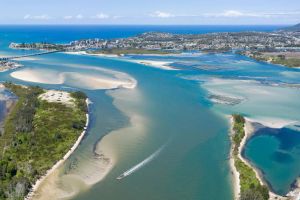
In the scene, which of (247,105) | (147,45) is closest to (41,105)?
(247,105)

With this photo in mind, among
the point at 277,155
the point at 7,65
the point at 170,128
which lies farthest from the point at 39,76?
the point at 277,155

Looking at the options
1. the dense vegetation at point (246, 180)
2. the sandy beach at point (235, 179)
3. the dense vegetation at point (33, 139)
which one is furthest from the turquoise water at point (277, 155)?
the dense vegetation at point (33, 139)

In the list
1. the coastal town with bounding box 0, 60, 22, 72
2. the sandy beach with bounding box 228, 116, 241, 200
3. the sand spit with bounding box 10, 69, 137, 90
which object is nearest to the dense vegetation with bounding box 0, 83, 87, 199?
the sand spit with bounding box 10, 69, 137, 90

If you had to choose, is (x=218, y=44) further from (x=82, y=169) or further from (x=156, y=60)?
(x=82, y=169)

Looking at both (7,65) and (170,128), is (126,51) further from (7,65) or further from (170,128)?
(170,128)

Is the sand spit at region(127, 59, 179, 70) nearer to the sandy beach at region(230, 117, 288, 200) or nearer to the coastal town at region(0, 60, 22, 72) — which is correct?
the coastal town at region(0, 60, 22, 72)
